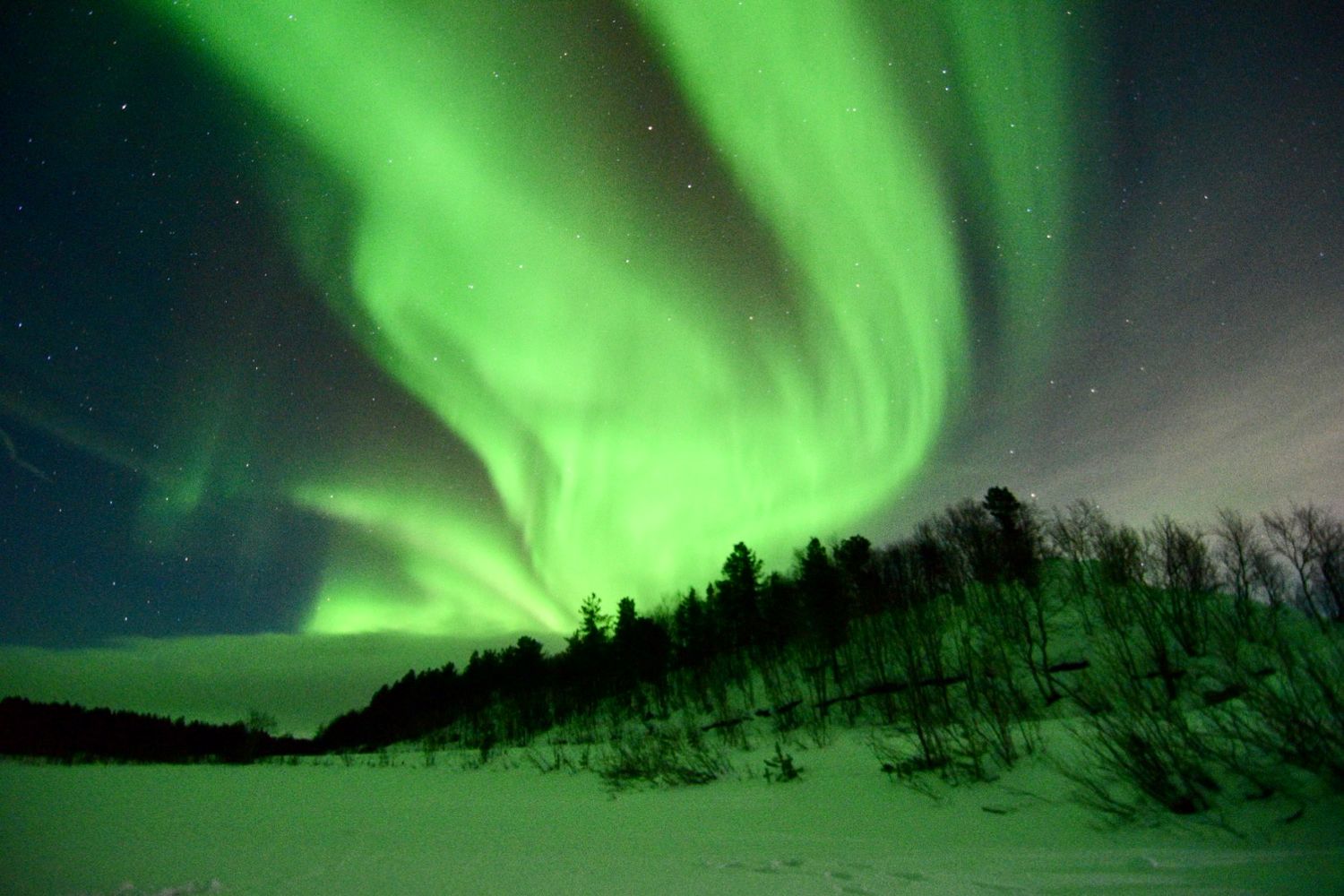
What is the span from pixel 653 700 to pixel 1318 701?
66.7 m

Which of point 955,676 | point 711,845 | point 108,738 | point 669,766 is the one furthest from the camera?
point 108,738

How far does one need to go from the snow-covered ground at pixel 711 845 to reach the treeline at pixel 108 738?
2075 inches

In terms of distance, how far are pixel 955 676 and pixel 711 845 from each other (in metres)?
41.9

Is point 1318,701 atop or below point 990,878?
atop

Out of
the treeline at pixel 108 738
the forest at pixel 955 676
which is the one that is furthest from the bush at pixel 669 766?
the treeline at pixel 108 738

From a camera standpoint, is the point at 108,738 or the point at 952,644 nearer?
the point at 952,644

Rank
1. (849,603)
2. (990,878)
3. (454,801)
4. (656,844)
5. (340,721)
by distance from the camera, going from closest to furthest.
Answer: (990,878), (656,844), (454,801), (849,603), (340,721)

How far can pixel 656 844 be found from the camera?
24.0 feet

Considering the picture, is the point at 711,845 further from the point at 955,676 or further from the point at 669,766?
the point at 955,676

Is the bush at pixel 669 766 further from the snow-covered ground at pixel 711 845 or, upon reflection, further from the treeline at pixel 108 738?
the treeline at pixel 108 738

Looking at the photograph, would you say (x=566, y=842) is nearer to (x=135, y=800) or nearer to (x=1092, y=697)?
(x=1092, y=697)

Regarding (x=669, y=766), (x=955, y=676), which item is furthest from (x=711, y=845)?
(x=955, y=676)

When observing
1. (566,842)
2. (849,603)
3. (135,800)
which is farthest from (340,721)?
(566,842)

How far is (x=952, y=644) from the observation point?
48344 millimetres
